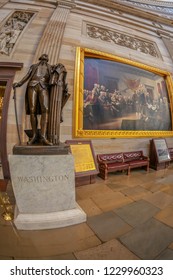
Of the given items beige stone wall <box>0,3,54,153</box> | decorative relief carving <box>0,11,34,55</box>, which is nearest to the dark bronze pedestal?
beige stone wall <box>0,3,54,153</box>

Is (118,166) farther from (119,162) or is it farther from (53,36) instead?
(53,36)

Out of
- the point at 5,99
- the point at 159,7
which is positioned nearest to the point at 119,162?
the point at 5,99

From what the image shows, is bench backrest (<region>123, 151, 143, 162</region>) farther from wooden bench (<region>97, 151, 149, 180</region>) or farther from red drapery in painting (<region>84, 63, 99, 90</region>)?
red drapery in painting (<region>84, 63, 99, 90</region>)

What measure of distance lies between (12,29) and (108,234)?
7.37 metres

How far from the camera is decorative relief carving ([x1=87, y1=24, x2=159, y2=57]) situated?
6363mm

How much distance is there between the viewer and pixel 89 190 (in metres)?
3.92

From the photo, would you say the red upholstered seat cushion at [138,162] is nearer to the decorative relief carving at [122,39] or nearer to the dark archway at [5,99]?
the dark archway at [5,99]

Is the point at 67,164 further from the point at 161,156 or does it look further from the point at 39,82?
the point at 161,156

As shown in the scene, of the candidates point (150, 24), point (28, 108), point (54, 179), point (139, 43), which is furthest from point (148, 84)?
point (54, 179)

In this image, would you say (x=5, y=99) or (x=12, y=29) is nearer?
(x=5, y=99)

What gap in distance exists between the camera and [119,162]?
5480mm

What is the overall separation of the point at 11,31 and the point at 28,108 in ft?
15.6

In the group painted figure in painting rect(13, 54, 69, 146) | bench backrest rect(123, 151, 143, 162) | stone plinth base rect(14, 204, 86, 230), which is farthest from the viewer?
bench backrest rect(123, 151, 143, 162)
